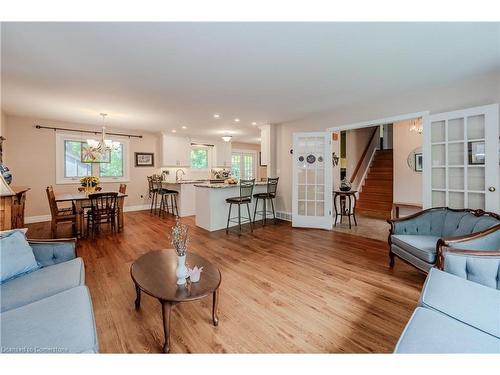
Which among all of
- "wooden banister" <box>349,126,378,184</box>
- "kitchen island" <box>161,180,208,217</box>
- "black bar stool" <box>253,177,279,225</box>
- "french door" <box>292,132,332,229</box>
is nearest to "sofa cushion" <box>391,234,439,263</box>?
"french door" <box>292,132,332,229</box>

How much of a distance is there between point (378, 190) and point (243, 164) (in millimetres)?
5319

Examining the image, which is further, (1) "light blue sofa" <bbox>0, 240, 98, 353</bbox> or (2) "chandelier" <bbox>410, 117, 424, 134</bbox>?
(2) "chandelier" <bbox>410, 117, 424, 134</bbox>

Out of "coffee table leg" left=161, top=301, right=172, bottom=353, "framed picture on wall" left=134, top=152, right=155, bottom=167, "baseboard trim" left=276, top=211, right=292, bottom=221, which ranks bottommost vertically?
"coffee table leg" left=161, top=301, right=172, bottom=353

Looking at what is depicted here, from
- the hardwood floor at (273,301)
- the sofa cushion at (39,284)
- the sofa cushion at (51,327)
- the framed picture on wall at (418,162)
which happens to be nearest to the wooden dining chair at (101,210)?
the hardwood floor at (273,301)

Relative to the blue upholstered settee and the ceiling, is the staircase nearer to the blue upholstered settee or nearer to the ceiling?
the blue upholstered settee

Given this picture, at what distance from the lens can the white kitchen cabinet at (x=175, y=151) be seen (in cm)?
705

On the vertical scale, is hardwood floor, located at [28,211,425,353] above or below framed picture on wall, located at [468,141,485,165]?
below

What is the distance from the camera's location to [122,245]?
3715 mm

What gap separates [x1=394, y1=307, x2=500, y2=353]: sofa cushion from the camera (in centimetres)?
105

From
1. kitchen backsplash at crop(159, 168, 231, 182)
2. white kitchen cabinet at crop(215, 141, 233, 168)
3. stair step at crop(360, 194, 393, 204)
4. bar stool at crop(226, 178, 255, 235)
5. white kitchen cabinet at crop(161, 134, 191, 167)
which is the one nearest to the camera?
bar stool at crop(226, 178, 255, 235)

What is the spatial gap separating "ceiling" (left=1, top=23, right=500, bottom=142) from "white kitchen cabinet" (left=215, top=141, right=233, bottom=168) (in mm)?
4199

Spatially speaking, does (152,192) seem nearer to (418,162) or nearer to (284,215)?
(284,215)
